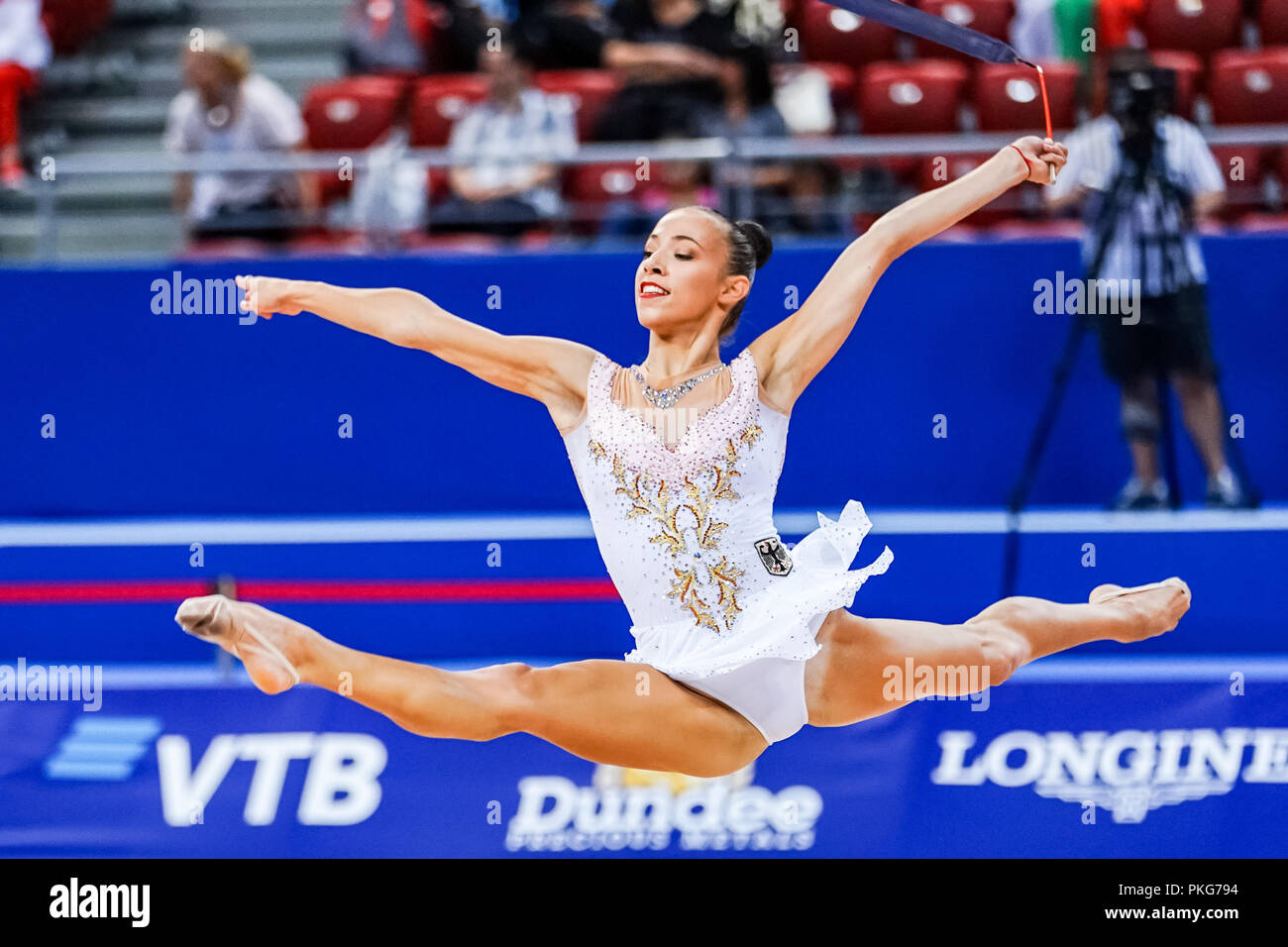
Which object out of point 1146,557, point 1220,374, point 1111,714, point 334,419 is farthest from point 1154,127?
point 334,419

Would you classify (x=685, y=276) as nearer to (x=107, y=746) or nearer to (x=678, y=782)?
(x=678, y=782)

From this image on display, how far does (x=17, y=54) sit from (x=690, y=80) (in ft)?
9.87

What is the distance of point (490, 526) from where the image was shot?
18.5 ft

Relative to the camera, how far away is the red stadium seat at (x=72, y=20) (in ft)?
25.3

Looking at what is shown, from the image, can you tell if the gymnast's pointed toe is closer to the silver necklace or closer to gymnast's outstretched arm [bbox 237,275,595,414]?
gymnast's outstretched arm [bbox 237,275,595,414]

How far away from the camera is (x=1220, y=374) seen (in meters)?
5.80

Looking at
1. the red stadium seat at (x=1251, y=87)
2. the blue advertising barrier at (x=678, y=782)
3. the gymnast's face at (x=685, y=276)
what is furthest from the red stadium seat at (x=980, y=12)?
the gymnast's face at (x=685, y=276)

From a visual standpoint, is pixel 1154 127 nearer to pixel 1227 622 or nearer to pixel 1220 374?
pixel 1220 374

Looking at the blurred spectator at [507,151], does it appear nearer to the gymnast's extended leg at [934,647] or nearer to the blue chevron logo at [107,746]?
the blue chevron logo at [107,746]

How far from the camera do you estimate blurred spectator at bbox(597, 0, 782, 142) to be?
20.2ft

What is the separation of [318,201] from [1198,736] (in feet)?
12.0

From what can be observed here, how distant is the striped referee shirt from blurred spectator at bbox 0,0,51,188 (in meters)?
4.26
